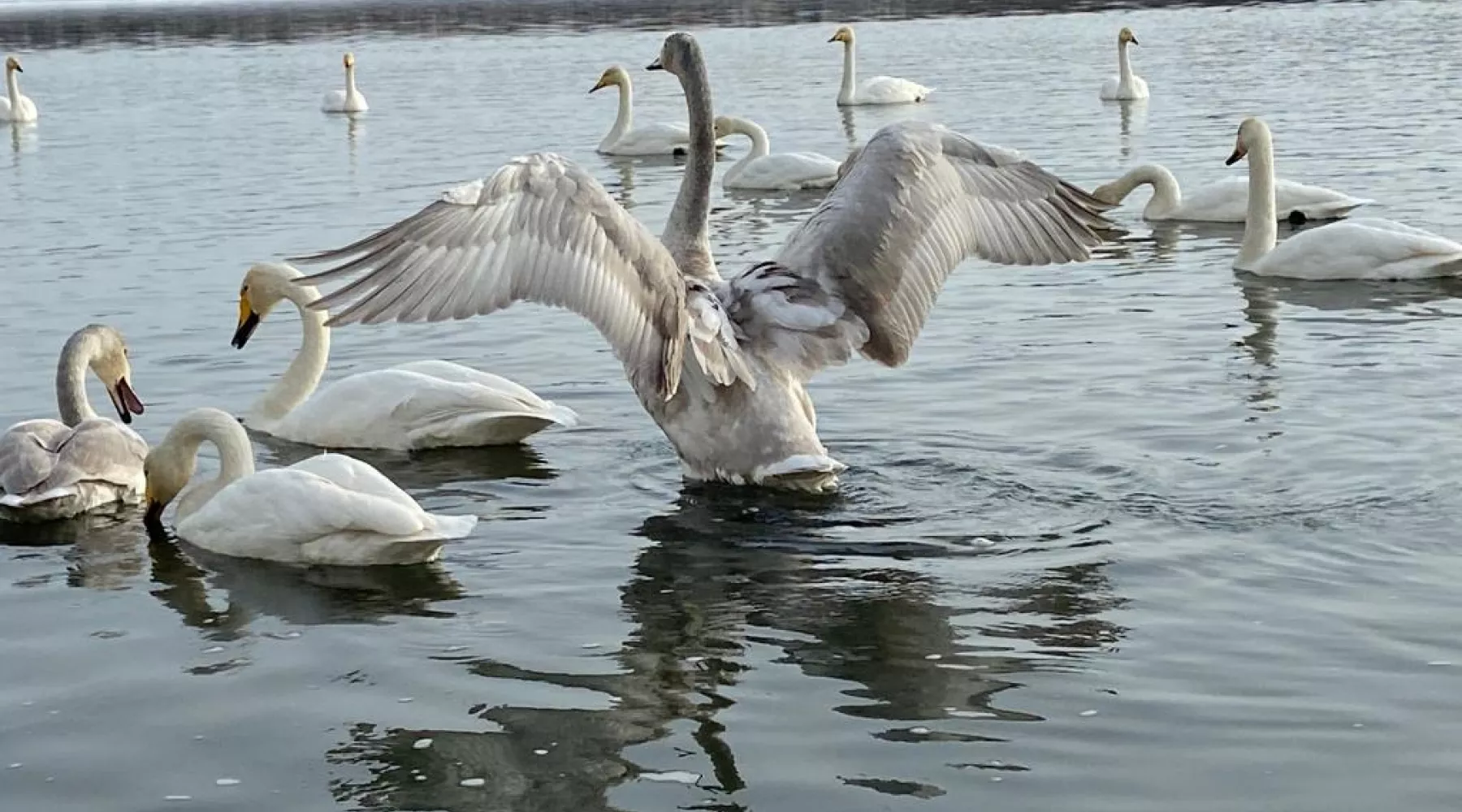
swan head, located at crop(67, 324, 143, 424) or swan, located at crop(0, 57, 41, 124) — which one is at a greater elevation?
swan, located at crop(0, 57, 41, 124)

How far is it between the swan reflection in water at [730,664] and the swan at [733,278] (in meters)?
0.50

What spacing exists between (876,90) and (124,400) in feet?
64.1

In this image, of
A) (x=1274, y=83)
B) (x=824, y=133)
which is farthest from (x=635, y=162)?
(x=1274, y=83)

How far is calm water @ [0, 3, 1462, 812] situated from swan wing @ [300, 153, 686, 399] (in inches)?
34.1

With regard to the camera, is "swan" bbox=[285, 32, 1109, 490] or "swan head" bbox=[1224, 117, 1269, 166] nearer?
"swan" bbox=[285, 32, 1109, 490]

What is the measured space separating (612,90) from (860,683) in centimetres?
2735

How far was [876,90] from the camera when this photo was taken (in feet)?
93.4

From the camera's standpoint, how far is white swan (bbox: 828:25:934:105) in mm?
28328

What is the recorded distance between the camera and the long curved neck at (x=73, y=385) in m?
9.58

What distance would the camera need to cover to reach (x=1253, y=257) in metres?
13.8

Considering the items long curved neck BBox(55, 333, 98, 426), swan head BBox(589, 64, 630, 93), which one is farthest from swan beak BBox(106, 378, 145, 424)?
swan head BBox(589, 64, 630, 93)

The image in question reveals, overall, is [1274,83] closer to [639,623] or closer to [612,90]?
[612,90]

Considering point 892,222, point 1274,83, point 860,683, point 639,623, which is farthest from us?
→ point 1274,83

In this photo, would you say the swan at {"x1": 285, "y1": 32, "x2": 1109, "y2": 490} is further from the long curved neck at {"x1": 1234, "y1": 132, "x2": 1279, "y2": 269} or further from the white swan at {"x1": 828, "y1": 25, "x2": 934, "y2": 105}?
the white swan at {"x1": 828, "y1": 25, "x2": 934, "y2": 105}
